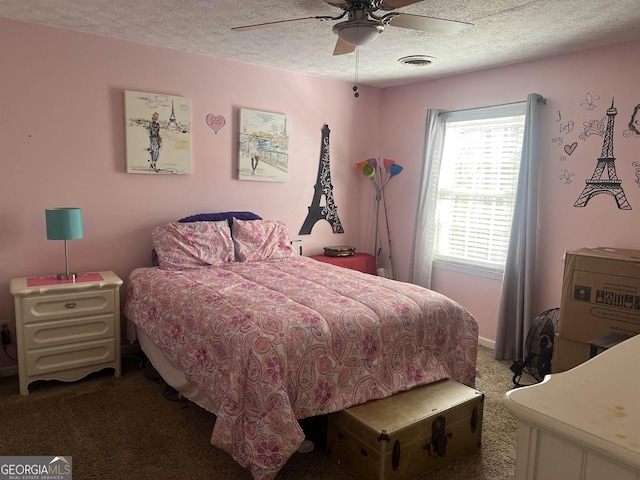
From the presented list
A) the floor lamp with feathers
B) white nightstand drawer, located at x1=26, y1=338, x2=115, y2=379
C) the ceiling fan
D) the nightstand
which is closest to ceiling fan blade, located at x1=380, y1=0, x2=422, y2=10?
the ceiling fan

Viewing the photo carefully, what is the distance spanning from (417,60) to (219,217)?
6.65 feet

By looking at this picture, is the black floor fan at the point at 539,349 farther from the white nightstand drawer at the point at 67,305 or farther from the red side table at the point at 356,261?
the white nightstand drawer at the point at 67,305

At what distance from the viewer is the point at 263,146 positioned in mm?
4105

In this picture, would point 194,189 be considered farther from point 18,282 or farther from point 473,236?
point 473,236

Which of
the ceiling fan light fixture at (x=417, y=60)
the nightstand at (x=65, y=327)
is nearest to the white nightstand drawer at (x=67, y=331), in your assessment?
the nightstand at (x=65, y=327)

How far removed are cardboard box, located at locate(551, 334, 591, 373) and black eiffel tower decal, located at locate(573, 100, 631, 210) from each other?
3.33ft

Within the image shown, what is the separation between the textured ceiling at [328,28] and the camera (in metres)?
2.56

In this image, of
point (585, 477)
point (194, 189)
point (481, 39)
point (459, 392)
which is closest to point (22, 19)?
point (194, 189)

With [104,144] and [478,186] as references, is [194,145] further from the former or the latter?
[478,186]

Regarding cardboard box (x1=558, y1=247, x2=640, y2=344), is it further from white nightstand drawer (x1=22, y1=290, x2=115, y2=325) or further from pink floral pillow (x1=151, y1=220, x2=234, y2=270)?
white nightstand drawer (x1=22, y1=290, x2=115, y2=325)

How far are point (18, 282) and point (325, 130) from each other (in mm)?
2885

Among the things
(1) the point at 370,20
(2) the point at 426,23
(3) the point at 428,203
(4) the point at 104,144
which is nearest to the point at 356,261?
(3) the point at 428,203

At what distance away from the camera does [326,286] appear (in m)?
2.90

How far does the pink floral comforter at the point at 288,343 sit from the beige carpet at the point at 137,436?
0.29m
